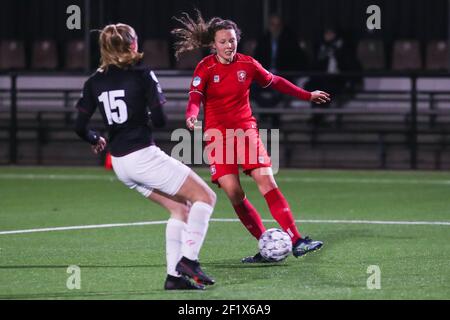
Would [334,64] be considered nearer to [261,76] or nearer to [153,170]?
[261,76]

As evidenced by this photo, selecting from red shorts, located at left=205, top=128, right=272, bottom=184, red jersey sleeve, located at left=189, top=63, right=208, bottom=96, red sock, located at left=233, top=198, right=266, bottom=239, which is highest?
red jersey sleeve, located at left=189, top=63, right=208, bottom=96

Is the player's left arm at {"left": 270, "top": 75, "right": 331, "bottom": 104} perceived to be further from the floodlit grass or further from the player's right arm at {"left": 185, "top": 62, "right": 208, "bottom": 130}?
the floodlit grass

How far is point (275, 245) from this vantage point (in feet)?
29.9

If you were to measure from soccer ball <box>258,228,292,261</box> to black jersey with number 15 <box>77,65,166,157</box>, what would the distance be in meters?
1.81

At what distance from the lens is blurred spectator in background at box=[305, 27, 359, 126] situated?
19422mm

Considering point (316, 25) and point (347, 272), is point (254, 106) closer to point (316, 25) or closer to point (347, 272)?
point (316, 25)

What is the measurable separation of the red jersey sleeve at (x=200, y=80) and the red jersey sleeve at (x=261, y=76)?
0.48 m

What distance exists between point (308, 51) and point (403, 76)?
3.75 metres

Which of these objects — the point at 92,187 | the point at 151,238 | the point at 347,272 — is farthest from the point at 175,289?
the point at 92,187

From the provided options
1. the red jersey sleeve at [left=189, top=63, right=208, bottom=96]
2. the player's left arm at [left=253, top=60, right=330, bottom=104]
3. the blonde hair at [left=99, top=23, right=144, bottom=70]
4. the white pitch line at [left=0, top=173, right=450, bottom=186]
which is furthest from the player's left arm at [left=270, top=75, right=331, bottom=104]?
the white pitch line at [left=0, top=173, right=450, bottom=186]

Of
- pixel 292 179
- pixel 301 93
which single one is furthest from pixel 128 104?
pixel 292 179

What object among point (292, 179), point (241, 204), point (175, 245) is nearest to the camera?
point (175, 245)

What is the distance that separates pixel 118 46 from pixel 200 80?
188 cm

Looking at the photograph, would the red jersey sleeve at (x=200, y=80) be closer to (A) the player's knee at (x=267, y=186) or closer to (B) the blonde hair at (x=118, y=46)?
(A) the player's knee at (x=267, y=186)
